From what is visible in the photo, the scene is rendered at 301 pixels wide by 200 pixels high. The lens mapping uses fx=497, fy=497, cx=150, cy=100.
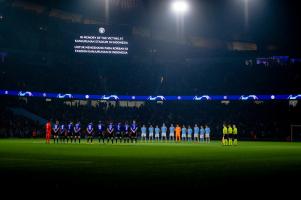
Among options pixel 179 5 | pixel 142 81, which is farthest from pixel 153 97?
pixel 179 5

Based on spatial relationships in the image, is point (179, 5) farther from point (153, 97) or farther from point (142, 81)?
point (142, 81)

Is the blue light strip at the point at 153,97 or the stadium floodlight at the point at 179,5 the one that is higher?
the stadium floodlight at the point at 179,5

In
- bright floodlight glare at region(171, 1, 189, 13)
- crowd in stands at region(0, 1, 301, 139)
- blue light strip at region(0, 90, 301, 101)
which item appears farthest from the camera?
crowd in stands at region(0, 1, 301, 139)

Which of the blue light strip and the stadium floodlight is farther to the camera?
the blue light strip

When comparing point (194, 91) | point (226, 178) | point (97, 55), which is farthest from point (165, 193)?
point (194, 91)

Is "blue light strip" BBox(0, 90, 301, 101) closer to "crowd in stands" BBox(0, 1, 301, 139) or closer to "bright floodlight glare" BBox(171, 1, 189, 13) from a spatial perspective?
"crowd in stands" BBox(0, 1, 301, 139)

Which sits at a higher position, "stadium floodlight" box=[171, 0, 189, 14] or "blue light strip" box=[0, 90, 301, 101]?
"stadium floodlight" box=[171, 0, 189, 14]

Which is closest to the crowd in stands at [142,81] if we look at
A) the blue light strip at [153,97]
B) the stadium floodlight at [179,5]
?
the blue light strip at [153,97]

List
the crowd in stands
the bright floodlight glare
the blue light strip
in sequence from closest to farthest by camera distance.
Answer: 1. the bright floodlight glare
2. the blue light strip
3. the crowd in stands

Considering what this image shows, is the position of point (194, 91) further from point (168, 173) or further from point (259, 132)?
point (168, 173)

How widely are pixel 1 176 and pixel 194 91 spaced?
54.5m

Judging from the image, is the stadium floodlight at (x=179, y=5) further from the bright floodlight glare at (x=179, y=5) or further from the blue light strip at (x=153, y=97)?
the blue light strip at (x=153, y=97)

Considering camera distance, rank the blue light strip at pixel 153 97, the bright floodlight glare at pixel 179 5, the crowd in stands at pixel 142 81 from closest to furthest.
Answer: the bright floodlight glare at pixel 179 5, the blue light strip at pixel 153 97, the crowd in stands at pixel 142 81

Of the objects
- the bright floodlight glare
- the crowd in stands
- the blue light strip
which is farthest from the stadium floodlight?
the blue light strip
